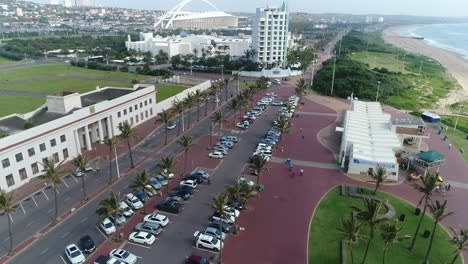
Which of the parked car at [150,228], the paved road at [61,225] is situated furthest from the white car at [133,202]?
the parked car at [150,228]

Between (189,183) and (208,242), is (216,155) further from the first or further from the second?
(208,242)

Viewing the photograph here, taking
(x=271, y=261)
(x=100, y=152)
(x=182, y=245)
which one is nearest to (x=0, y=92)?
(x=100, y=152)

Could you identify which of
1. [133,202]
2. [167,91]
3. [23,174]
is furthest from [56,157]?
[167,91]

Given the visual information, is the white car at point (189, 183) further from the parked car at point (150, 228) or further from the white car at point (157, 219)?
the parked car at point (150, 228)

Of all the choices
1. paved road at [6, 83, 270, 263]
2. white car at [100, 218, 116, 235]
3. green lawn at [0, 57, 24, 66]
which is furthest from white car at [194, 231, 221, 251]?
green lawn at [0, 57, 24, 66]

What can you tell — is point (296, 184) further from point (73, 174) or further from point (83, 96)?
point (83, 96)

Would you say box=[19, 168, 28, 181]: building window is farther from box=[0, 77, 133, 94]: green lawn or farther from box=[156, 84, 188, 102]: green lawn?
box=[0, 77, 133, 94]: green lawn
